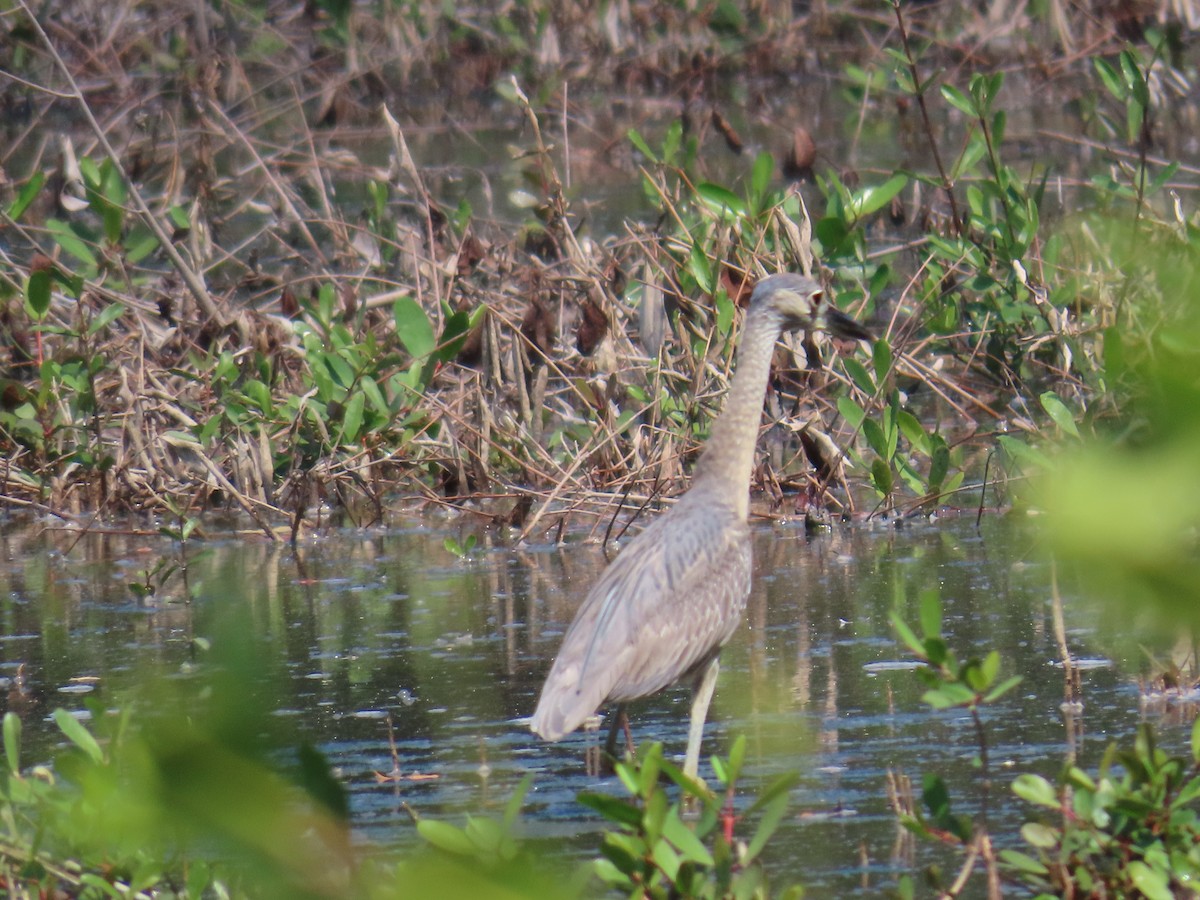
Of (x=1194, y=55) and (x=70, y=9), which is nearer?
(x=1194, y=55)

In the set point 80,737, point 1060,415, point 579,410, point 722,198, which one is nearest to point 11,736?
point 80,737

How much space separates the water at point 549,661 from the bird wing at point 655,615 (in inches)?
8.8

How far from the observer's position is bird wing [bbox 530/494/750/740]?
4.24 m

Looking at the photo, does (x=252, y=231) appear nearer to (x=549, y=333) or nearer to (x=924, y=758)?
(x=549, y=333)

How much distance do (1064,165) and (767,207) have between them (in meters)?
7.29

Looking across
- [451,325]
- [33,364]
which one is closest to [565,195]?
[451,325]

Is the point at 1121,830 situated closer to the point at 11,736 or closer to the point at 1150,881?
the point at 1150,881

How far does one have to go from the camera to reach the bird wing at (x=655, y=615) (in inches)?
167

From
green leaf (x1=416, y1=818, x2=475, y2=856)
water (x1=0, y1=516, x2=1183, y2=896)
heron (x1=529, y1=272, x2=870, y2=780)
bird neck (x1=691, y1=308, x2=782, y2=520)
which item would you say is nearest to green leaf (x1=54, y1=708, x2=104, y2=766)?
water (x1=0, y1=516, x2=1183, y2=896)

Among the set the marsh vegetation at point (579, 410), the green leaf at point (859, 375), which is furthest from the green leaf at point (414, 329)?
the green leaf at point (859, 375)

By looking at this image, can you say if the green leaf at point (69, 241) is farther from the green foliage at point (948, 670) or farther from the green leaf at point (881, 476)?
the green foliage at point (948, 670)

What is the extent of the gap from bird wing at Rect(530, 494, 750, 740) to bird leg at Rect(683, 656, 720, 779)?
5 centimetres

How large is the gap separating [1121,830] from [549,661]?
2.49 m

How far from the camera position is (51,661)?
18.4 feet
